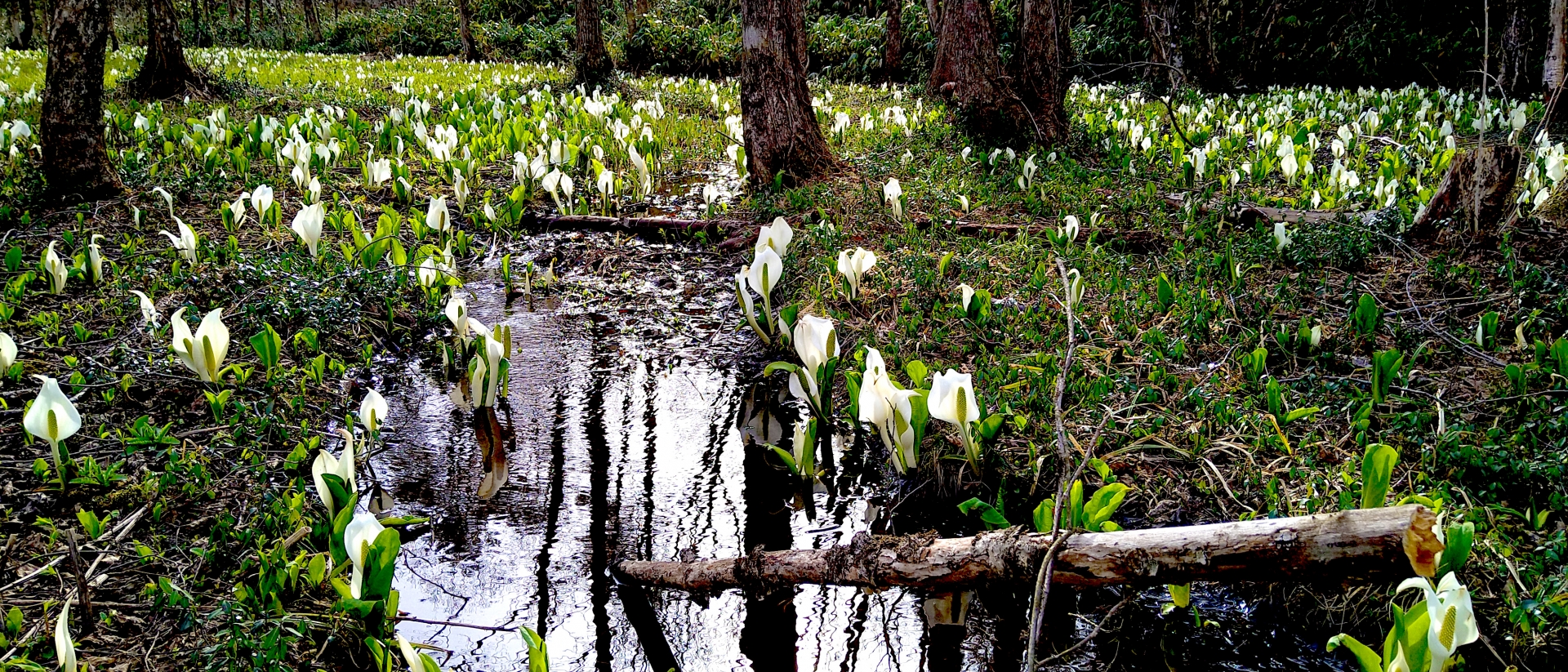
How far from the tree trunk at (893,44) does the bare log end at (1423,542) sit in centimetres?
1356

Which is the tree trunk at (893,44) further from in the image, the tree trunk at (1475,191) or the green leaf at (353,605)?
the green leaf at (353,605)

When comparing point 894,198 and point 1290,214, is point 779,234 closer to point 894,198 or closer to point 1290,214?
point 894,198

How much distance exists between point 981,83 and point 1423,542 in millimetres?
6244

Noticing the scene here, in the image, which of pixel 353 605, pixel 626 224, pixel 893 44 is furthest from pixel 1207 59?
pixel 353 605

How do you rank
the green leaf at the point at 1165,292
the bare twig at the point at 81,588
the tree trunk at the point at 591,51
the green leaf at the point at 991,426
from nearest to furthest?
the bare twig at the point at 81,588
the green leaf at the point at 991,426
the green leaf at the point at 1165,292
the tree trunk at the point at 591,51

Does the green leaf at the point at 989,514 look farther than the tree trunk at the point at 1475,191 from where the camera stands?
No

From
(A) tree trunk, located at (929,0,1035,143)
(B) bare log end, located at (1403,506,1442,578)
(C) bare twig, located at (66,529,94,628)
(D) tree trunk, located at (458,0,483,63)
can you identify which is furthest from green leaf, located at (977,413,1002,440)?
(D) tree trunk, located at (458,0,483,63)

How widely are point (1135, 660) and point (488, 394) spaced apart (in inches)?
86.6

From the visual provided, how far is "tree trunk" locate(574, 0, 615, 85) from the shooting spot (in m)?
11.4

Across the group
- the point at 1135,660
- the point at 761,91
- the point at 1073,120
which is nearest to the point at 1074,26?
the point at 1073,120

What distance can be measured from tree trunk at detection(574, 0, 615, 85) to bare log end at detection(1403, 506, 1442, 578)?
434 inches

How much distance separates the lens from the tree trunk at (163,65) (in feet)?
30.1

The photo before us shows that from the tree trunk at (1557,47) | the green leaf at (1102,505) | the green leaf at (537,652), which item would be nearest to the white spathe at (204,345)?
the green leaf at (537,652)

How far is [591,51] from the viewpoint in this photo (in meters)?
11.5
